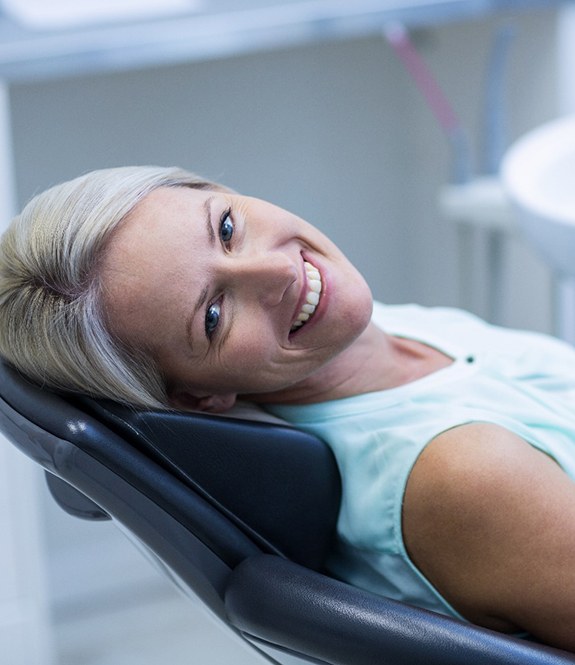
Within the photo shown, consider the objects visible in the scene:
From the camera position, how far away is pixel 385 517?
81cm

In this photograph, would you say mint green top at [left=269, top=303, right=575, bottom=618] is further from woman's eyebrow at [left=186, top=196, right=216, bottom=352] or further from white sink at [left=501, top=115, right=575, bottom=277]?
white sink at [left=501, top=115, right=575, bottom=277]

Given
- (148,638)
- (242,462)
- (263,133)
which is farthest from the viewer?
(263,133)

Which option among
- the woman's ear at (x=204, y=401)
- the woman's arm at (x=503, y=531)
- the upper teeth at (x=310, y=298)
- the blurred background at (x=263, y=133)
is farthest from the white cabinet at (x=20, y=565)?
the woman's arm at (x=503, y=531)

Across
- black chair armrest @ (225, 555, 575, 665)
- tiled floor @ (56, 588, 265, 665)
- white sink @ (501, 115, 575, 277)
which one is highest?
white sink @ (501, 115, 575, 277)

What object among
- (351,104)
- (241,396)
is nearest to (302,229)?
(241,396)

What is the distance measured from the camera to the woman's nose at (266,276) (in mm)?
834

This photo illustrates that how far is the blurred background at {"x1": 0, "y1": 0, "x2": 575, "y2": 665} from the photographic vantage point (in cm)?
194

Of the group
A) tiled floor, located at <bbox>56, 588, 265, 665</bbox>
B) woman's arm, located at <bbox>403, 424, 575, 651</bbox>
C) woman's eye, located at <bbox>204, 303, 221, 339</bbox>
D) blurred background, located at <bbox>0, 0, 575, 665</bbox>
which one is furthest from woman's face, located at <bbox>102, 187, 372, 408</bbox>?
tiled floor, located at <bbox>56, 588, 265, 665</bbox>

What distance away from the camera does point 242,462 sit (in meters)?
0.81

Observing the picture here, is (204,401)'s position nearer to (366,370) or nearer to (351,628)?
(366,370)

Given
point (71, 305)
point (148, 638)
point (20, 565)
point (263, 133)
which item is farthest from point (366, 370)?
point (263, 133)

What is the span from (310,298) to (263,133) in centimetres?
187

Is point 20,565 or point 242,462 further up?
point 242,462

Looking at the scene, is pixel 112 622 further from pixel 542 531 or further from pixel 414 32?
pixel 414 32
